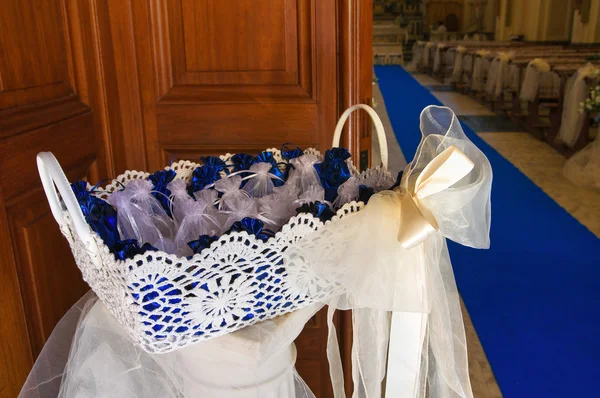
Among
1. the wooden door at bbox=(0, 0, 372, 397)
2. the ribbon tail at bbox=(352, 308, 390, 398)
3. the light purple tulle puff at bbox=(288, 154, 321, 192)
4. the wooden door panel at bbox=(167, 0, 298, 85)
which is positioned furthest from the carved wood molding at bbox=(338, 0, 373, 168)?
the ribbon tail at bbox=(352, 308, 390, 398)

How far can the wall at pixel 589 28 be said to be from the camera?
9.21 m

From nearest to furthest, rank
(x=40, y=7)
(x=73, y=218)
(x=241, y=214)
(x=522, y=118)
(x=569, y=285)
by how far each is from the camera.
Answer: (x=73, y=218) < (x=241, y=214) < (x=40, y=7) < (x=569, y=285) < (x=522, y=118)

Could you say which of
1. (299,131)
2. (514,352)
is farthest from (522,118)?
(299,131)

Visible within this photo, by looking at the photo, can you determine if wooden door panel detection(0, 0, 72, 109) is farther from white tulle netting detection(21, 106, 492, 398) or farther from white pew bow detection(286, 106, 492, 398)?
white pew bow detection(286, 106, 492, 398)

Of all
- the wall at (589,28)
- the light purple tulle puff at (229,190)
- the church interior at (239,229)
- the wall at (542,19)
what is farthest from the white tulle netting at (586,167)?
the wall at (542,19)

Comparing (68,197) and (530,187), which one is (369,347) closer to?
(68,197)

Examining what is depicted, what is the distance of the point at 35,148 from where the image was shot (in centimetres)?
112

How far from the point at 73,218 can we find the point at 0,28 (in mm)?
541

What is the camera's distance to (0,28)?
1036 mm

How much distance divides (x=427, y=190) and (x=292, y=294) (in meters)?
0.23

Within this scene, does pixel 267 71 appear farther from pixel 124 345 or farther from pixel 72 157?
pixel 124 345

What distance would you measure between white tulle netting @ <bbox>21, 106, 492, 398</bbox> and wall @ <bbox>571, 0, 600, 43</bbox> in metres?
9.82

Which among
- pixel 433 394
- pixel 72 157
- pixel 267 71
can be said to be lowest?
pixel 433 394

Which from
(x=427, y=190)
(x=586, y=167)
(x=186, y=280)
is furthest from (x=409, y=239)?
(x=586, y=167)
